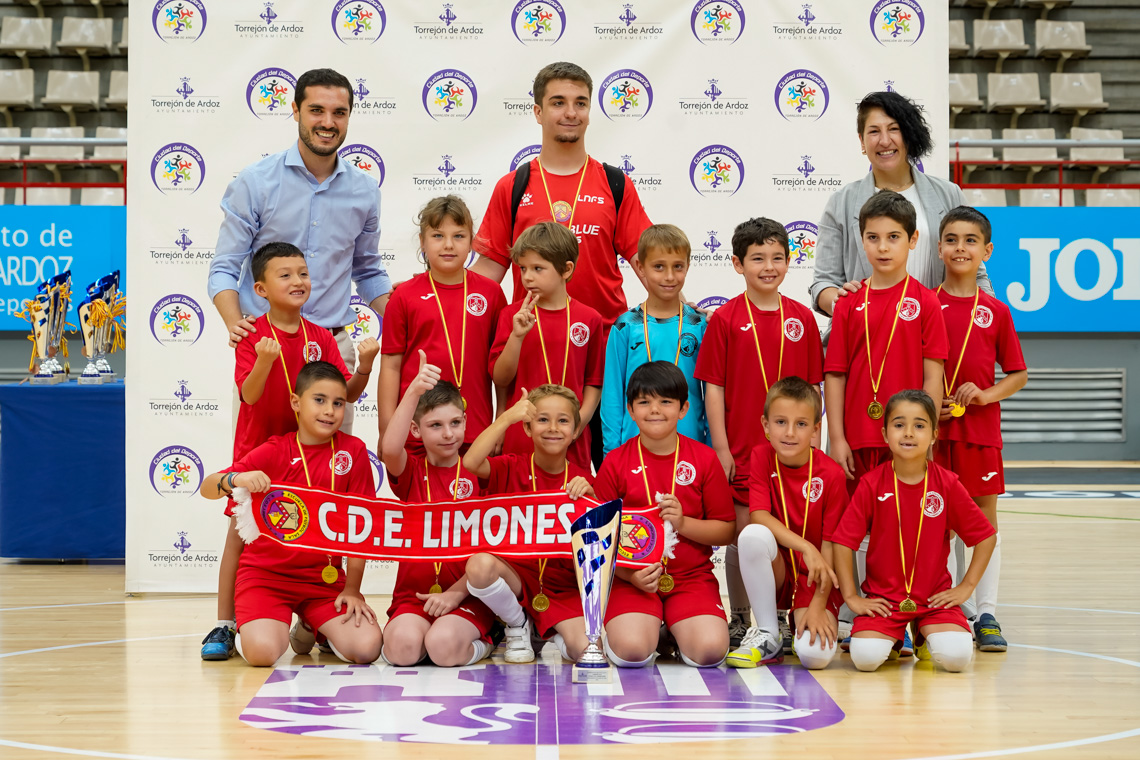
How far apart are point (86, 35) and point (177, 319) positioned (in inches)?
417

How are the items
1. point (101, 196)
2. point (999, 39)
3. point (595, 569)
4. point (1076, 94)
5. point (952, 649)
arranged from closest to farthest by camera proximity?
point (595, 569) → point (952, 649) → point (101, 196) → point (1076, 94) → point (999, 39)

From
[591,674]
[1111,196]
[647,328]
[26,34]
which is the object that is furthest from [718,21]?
[26,34]

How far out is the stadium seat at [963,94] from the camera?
46.3 feet

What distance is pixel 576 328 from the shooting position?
4.07 metres

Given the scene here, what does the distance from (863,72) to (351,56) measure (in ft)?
8.61

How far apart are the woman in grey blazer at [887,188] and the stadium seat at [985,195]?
339 inches

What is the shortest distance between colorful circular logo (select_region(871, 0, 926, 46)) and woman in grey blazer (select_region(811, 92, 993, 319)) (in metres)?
1.37

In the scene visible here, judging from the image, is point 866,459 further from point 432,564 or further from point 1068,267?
point 1068,267

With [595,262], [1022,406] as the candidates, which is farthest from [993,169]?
[595,262]

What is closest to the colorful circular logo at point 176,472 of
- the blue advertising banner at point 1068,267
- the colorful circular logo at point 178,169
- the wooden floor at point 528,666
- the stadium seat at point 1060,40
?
the wooden floor at point 528,666

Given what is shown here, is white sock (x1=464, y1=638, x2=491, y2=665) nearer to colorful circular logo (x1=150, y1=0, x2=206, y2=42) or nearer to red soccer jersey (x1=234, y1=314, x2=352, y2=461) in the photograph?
red soccer jersey (x1=234, y1=314, x2=352, y2=461)

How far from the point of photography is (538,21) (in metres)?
5.60

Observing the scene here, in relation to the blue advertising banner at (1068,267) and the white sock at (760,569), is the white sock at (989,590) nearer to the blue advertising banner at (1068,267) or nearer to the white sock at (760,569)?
the white sock at (760,569)

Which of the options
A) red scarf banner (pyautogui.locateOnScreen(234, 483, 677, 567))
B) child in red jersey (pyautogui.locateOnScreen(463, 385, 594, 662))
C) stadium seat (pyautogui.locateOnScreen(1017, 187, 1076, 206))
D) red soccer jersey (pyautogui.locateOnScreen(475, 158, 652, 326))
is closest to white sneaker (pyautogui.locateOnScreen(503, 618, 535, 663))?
child in red jersey (pyautogui.locateOnScreen(463, 385, 594, 662))
